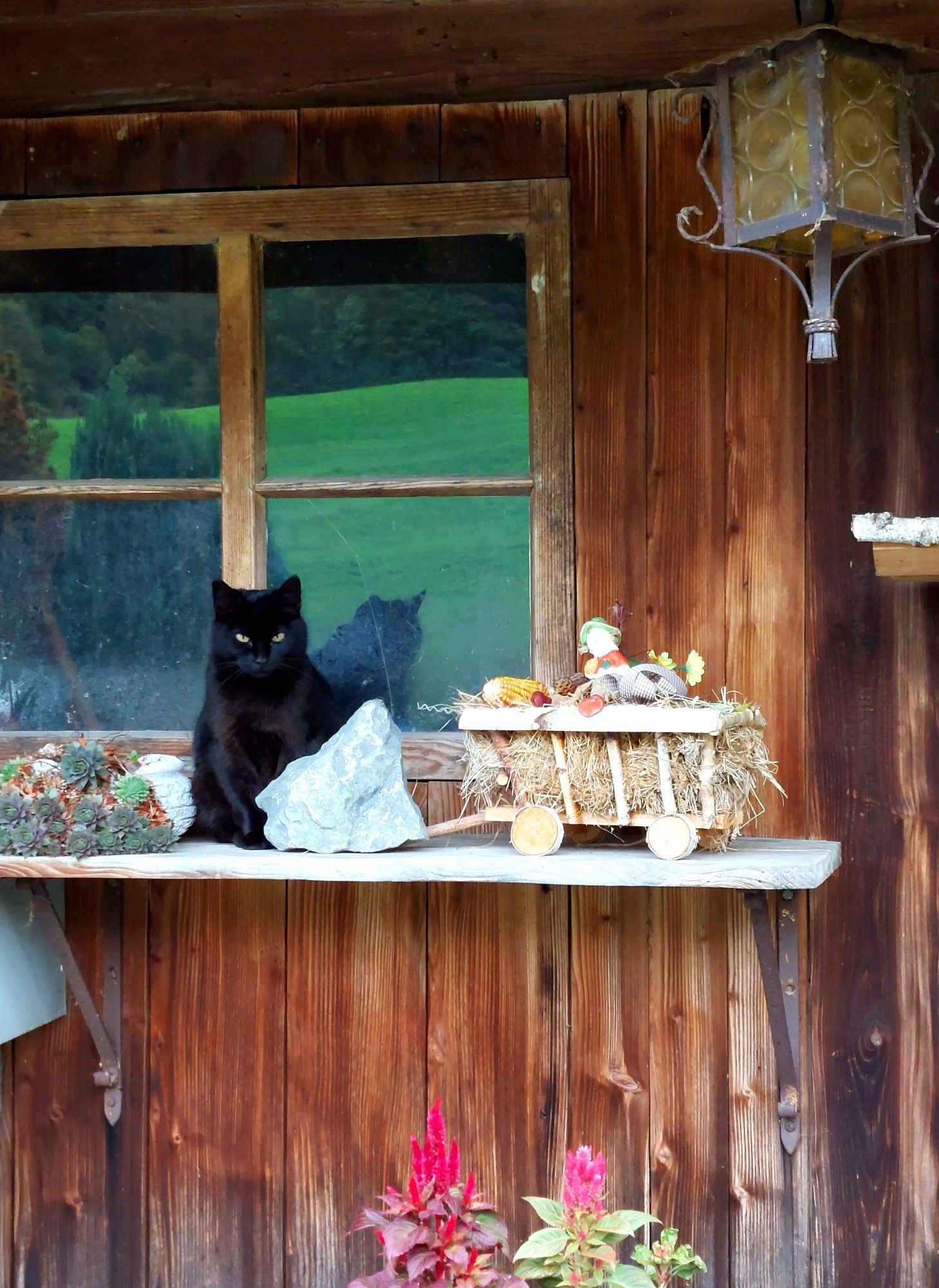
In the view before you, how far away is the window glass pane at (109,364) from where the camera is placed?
2.54m

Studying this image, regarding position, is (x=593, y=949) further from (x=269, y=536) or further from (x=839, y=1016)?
(x=269, y=536)

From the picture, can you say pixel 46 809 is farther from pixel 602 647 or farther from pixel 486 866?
pixel 602 647

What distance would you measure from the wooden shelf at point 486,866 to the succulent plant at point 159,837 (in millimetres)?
25

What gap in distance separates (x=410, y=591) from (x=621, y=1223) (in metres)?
1.23

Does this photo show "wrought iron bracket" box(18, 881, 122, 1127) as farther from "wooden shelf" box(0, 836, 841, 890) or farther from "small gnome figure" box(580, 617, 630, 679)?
"small gnome figure" box(580, 617, 630, 679)

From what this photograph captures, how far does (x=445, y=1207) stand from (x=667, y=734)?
76 centimetres

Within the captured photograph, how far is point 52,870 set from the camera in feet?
6.81

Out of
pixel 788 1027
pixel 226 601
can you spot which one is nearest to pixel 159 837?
pixel 226 601

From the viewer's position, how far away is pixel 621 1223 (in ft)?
5.40

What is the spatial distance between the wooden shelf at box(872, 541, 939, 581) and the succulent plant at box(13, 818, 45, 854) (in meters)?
1.39

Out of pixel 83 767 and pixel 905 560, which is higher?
pixel 905 560

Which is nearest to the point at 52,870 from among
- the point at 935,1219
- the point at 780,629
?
the point at 780,629

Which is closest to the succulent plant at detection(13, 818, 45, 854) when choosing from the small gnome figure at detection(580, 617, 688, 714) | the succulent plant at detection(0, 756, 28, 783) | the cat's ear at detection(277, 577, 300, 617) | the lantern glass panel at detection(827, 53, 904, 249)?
the succulent plant at detection(0, 756, 28, 783)

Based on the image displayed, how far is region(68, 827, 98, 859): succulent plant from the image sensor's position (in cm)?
208
